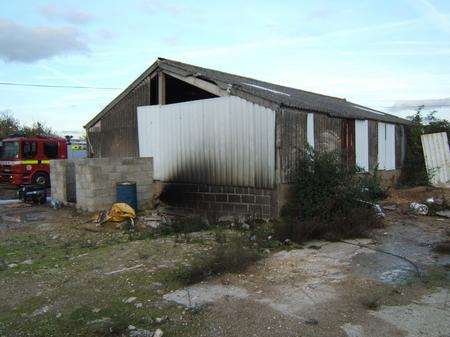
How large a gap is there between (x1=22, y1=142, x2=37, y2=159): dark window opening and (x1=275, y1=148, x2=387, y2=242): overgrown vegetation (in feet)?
43.2

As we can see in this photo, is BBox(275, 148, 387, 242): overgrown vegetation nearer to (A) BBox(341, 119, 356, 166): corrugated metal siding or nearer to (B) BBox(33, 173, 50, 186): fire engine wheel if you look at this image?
(A) BBox(341, 119, 356, 166): corrugated metal siding

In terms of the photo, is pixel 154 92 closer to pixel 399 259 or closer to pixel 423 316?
pixel 399 259

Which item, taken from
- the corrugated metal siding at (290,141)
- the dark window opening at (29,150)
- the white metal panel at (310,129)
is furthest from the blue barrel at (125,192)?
the dark window opening at (29,150)

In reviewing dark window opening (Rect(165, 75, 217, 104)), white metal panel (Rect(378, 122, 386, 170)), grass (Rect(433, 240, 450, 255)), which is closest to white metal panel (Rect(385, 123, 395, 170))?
white metal panel (Rect(378, 122, 386, 170))

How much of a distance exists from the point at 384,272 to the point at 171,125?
7508 mm

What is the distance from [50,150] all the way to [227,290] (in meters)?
16.1

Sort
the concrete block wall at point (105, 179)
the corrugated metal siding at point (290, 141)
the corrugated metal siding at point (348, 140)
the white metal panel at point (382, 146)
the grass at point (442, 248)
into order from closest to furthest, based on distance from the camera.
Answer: the grass at point (442, 248) → the corrugated metal siding at point (290, 141) → the concrete block wall at point (105, 179) → the corrugated metal siding at point (348, 140) → the white metal panel at point (382, 146)

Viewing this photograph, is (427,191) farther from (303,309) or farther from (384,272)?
(303,309)

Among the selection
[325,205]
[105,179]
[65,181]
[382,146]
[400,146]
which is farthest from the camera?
A: [400,146]

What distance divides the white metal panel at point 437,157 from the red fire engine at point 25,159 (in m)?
15.6

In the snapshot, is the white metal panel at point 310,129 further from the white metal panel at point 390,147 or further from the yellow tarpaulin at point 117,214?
the white metal panel at point 390,147

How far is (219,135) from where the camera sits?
11133 mm

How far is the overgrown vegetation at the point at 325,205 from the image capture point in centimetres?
886

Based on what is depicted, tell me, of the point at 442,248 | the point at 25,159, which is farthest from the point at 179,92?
the point at 25,159
